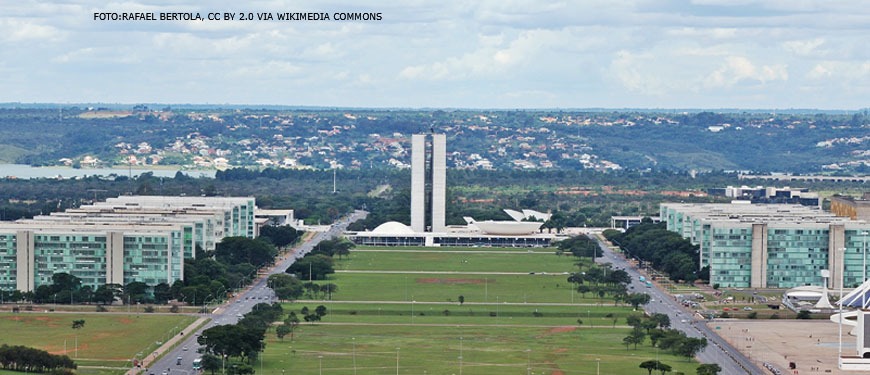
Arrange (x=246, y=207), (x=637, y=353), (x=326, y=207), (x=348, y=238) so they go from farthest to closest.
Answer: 1. (x=326, y=207)
2. (x=348, y=238)
3. (x=246, y=207)
4. (x=637, y=353)

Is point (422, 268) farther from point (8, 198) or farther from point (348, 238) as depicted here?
point (8, 198)

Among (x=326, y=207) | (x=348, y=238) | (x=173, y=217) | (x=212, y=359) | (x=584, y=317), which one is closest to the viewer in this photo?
(x=212, y=359)

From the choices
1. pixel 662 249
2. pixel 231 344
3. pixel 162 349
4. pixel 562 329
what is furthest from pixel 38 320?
pixel 662 249

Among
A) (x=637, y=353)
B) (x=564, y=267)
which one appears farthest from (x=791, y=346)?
(x=564, y=267)

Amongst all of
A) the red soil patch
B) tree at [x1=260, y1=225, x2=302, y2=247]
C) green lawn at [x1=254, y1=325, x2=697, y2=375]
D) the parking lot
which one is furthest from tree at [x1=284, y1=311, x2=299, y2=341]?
tree at [x1=260, y1=225, x2=302, y2=247]

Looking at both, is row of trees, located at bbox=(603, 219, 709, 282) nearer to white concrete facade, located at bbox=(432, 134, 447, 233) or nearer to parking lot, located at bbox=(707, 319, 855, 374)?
white concrete facade, located at bbox=(432, 134, 447, 233)

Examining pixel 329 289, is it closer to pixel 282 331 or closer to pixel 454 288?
pixel 454 288

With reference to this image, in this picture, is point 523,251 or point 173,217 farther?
point 523,251

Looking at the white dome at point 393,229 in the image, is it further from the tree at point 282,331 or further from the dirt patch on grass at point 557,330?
the tree at point 282,331

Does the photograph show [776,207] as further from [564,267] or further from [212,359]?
[212,359]
